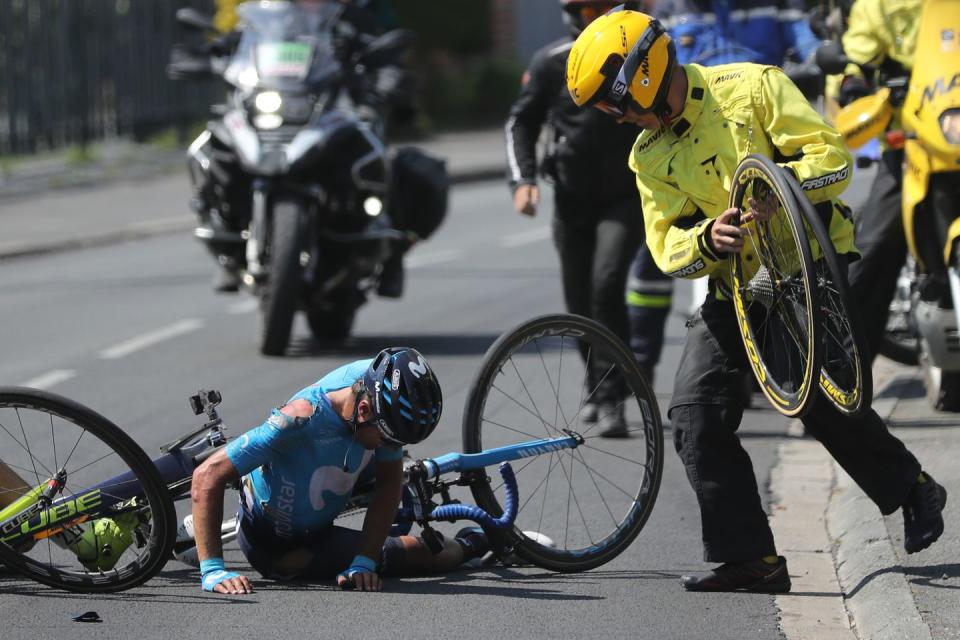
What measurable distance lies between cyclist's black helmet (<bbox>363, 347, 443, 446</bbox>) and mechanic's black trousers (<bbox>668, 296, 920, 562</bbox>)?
0.78m

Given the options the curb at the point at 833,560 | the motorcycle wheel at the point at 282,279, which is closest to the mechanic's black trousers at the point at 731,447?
the curb at the point at 833,560

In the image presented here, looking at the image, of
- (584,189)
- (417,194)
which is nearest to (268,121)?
(417,194)

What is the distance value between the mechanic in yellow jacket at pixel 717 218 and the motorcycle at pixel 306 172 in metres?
4.97

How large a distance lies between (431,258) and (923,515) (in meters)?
11.9

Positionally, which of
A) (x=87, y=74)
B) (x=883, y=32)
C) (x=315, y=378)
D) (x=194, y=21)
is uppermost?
(x=883, y=32)

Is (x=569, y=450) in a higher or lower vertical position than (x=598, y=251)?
lower

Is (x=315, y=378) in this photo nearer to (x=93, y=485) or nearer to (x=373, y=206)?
(x=373, y=206)

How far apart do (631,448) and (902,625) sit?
7.85 ft

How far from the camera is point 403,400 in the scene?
18.4ft

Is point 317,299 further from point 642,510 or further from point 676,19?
point 642,510

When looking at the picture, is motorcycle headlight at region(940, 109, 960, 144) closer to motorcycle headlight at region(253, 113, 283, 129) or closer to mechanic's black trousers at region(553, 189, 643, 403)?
mechanic's black trousers at region(553, 189, 643, 403)

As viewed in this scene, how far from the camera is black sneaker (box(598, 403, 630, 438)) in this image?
741 centimetres

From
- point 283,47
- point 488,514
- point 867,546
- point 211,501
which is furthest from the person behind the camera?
point 283,47

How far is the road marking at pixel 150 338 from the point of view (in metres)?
11.7
